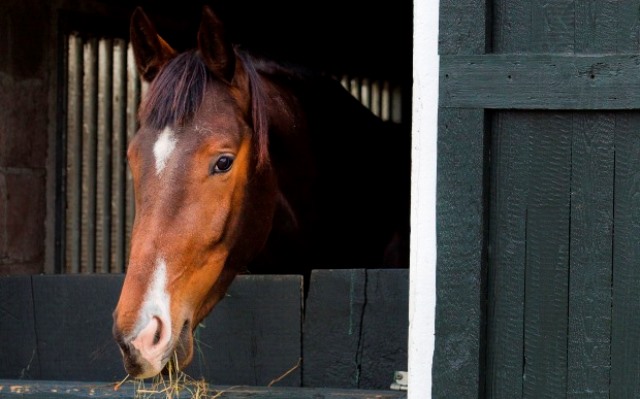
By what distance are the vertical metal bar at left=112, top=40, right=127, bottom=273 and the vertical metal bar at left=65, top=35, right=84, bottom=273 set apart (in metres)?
0.30

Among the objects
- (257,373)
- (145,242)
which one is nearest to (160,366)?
(145,242)

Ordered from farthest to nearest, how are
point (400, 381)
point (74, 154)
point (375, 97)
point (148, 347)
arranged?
1. point (375, 97)
2. point (74, 154)
3. point (400, 381)
4. point (148, 347)

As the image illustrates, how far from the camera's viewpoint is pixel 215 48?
331cm

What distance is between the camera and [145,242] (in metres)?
2.91

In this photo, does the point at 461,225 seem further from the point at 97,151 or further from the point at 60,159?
the point at 97,151

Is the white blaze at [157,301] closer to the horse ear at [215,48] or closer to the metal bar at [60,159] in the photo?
the horse ear at [215,48]

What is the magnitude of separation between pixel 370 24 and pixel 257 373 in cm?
→ 364

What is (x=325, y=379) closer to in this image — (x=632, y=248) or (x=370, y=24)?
(x=632, y=248)

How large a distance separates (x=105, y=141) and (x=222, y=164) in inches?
99.5

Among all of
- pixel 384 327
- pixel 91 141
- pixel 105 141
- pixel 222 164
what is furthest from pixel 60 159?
pixel 384 327

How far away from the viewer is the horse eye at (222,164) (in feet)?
10.3

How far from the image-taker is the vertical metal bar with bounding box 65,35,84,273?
5.28m

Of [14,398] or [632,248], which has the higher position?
[632,248]

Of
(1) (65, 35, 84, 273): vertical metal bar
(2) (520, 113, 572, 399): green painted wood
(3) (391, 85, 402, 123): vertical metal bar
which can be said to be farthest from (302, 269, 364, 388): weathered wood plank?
(3) (391, 85, 402, 123): vertical metal bar
